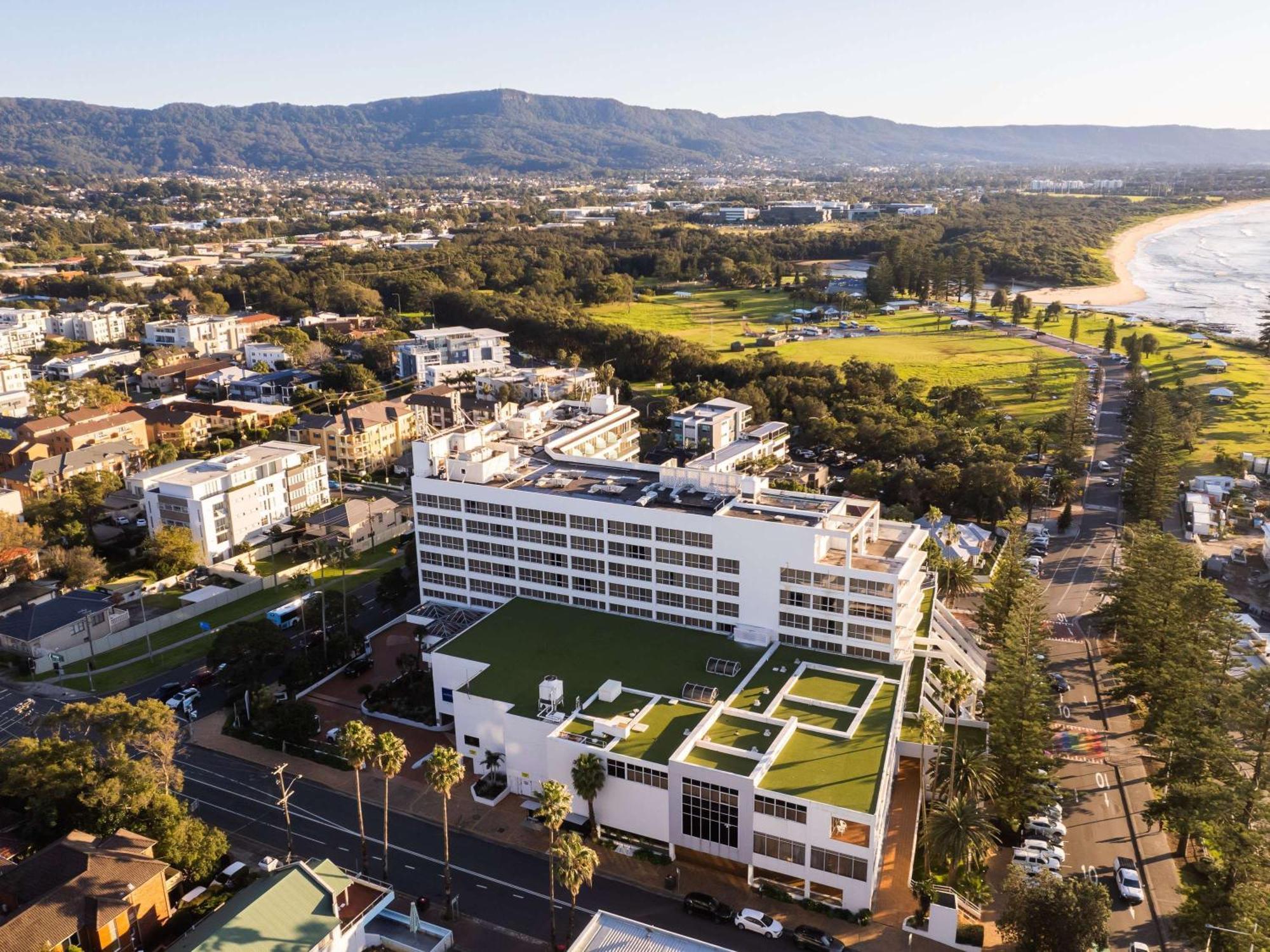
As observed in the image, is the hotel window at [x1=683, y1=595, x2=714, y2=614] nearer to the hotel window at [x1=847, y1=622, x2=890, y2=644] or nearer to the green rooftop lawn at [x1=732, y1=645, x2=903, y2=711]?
the green rooftop lawn at [x1=732, y1=645, x2=903, y2=711]

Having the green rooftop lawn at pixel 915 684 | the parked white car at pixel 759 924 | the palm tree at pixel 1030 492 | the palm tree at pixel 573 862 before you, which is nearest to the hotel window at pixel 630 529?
the green rooftop lawn at pixel 915 684

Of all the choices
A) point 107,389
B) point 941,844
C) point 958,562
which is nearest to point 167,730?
point 941,844

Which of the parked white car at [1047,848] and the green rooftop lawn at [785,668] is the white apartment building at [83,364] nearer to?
the green rooftop lawn at [785,668]

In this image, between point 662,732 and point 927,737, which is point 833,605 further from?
point 662,732

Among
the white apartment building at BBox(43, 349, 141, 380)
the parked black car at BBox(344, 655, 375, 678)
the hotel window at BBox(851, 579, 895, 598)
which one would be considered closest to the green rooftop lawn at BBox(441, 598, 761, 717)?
the hotel window at BBox(851, 579, 895, 598)

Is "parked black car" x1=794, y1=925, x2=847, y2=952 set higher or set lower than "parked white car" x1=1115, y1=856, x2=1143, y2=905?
higher

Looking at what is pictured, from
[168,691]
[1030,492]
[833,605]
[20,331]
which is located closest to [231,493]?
[168,691]
